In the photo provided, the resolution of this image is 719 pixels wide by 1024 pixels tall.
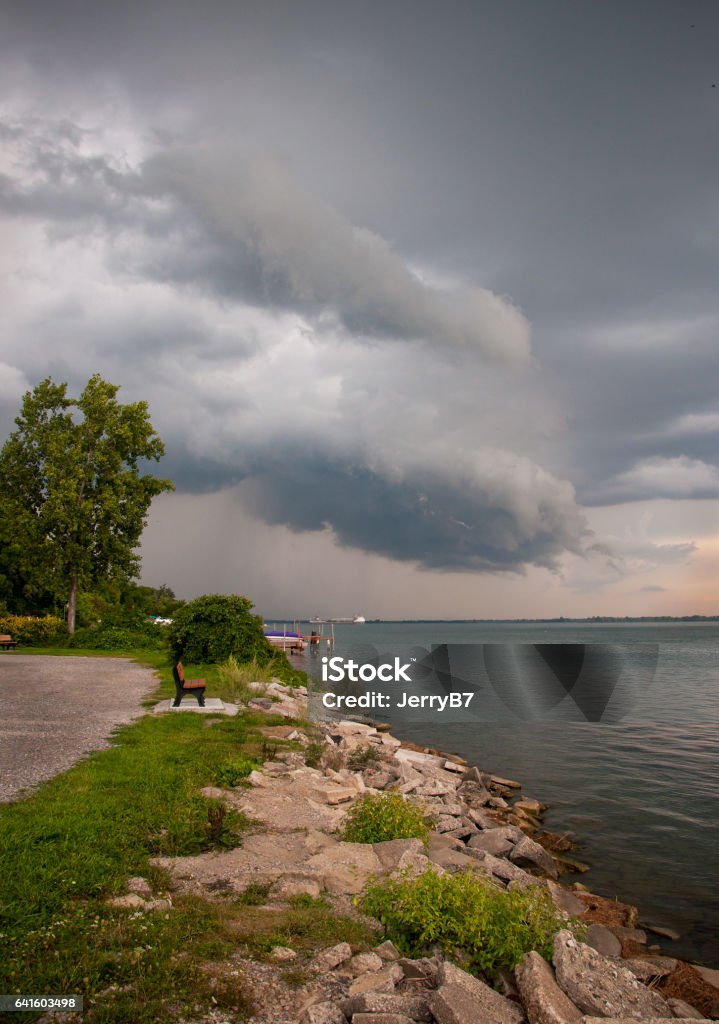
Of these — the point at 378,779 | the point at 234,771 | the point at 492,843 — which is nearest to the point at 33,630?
the point at 378,779

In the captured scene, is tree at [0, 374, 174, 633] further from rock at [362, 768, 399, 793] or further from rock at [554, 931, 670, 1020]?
rock at [554, 931, 670, 1020]

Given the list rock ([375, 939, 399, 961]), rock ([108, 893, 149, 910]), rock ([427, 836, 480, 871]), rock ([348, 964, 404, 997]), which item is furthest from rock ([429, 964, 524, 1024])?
rock ([427, 836, 480, 871])

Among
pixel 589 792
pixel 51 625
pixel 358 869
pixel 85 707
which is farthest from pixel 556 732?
pixel 51 625

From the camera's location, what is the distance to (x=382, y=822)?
7691 millimetres

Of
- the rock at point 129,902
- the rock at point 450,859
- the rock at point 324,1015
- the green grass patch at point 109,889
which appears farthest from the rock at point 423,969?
the rock at point 450,859

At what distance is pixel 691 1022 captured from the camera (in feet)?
13.7

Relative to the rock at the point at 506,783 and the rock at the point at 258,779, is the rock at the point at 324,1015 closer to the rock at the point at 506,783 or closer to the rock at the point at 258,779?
the rock at the point at 258,779

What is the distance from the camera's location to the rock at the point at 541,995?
13.3 feet

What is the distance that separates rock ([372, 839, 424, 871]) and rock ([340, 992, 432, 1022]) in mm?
2673

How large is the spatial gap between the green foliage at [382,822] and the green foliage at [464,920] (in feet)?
6.28

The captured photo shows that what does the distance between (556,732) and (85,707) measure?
16.0m

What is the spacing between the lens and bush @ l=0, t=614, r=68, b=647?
33.2 meters

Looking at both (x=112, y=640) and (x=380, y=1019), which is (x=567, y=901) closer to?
(x=380, y=1019)

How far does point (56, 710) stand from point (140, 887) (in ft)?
33.4
